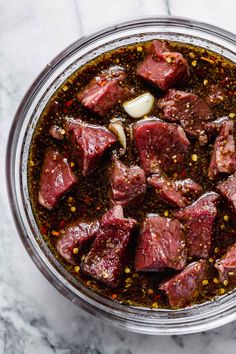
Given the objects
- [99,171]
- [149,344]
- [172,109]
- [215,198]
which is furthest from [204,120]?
[149,344]

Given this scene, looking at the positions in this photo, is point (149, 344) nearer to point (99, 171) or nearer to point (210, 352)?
point (210, 352)

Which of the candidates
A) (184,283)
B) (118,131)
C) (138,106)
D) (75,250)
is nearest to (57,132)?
(118,131)

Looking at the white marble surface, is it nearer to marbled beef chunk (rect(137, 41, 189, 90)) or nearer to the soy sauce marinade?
the soy sauce marinade

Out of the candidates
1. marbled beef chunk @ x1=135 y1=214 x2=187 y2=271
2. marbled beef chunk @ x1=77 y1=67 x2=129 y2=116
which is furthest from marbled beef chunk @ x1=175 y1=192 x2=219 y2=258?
marbled beef chunk @ x1=77 y1=67 x2=129 y2=116

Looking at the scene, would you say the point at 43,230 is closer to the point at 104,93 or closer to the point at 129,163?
the point at 129,163

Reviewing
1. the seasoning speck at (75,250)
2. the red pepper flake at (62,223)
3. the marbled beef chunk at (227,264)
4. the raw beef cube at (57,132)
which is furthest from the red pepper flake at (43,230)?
the marbled beef chunk at (227,264)

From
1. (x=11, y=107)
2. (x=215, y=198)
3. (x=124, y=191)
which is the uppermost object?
(x=11, y=107)

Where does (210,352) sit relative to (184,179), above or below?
below
